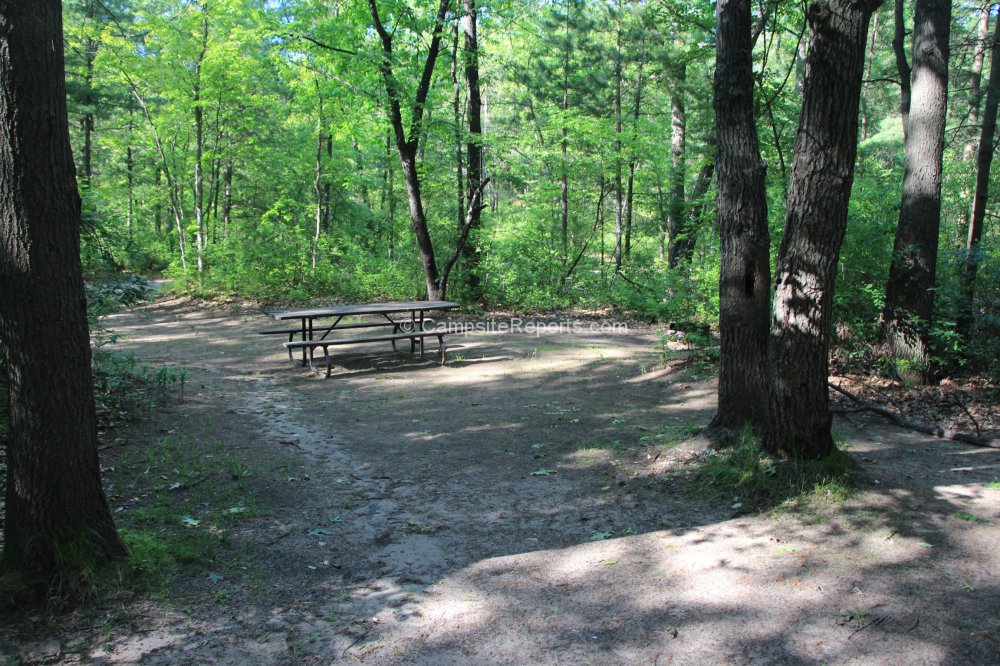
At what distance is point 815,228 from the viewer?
4328mm

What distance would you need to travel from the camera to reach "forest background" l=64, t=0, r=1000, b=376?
10.0 metres

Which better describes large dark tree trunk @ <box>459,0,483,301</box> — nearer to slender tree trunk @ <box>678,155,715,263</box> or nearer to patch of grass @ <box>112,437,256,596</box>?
slender tree trunk @ <box>678,155,715,263</box>

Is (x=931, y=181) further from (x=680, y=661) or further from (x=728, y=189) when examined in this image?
(x=680, y=661)

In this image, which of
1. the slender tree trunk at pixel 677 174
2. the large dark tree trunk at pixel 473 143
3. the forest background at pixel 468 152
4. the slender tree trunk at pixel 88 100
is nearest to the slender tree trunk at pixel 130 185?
the forest background at pixel 468 152

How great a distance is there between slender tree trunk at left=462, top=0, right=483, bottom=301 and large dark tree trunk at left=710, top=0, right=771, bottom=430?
10.6 m

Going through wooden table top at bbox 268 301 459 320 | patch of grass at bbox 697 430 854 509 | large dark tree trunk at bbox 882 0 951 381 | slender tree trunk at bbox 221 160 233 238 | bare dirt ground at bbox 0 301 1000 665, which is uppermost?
slender tree trunk at bbox 221 160 233 238

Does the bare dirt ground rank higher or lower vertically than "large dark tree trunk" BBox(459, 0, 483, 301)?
lower

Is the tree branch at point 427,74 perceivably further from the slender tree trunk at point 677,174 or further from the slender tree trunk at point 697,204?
the slender tree trunk at point 697,204

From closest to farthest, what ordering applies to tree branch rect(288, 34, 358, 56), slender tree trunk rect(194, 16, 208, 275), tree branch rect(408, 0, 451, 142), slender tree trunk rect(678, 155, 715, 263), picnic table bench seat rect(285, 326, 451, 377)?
picnic table bench seat rect(285, 326, 451, 377)
slender tree trunk rect(678, 155, 715, 263)
tree branch rect(288, 34, 358, 56)
tree branch rect(408, 0, 451, 142)
slender tree trunk rect(194, 16, 208, 275)

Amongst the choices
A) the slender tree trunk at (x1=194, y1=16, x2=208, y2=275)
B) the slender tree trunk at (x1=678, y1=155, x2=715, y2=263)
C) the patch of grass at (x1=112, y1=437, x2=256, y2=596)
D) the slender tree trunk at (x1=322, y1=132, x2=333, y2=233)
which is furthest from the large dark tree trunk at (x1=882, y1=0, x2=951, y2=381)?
the slender tree trunk at (x1=322, y1=132, x2=333, y2=233)

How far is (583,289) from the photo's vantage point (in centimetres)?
1662

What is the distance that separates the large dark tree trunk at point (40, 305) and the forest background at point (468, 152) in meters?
4.21

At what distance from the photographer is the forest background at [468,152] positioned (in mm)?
10008

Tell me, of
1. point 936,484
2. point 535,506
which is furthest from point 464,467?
point 936,484
